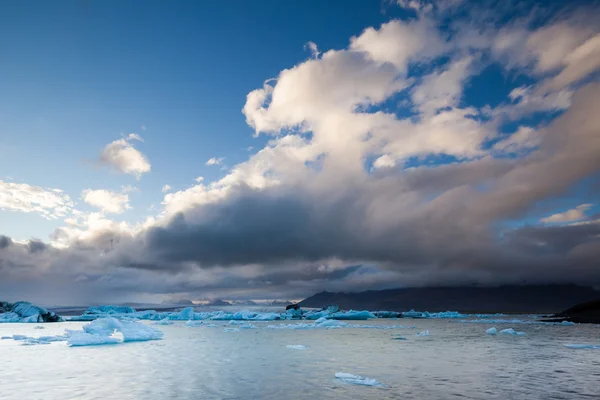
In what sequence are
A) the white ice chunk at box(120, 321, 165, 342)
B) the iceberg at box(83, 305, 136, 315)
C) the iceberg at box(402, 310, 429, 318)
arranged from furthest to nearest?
the iceberg at box(402, 310, 429, 318) < the iceberg at box(83, 305, 136, 315) < the white ice chunk at box(120, 321, 165, 342)

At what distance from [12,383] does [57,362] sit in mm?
5444

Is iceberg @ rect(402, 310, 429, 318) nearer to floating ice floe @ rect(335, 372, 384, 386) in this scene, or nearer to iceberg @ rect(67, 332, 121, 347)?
iceberg @ rect(67, 332, 121, 347)

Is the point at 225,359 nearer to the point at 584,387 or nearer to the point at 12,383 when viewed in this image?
the point at 12,383

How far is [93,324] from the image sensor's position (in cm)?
2794

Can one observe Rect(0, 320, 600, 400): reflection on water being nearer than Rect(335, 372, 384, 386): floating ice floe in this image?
Yes

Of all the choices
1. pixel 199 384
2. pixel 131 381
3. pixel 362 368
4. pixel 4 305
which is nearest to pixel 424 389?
pixel 362 368

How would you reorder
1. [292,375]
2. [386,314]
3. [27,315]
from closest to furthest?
[292,375] → [27,315] → [386,314]

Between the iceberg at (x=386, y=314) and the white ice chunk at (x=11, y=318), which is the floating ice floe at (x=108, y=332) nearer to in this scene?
the white ice chunk at (x=11, y=318)

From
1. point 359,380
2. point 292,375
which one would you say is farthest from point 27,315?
point 359,380

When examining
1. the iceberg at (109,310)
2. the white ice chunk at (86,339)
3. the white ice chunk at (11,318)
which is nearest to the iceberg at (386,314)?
the iceberg at (109,310)

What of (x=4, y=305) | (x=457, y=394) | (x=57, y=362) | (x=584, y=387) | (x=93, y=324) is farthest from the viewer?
(x=4, y=305)

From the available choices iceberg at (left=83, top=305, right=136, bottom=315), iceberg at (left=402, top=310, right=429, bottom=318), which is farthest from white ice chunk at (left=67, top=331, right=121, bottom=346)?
iceberg at (left=402, top=310, right=429, bottom=318)

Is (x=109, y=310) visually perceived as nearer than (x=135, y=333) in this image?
No

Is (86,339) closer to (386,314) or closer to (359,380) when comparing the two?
(359,380)
